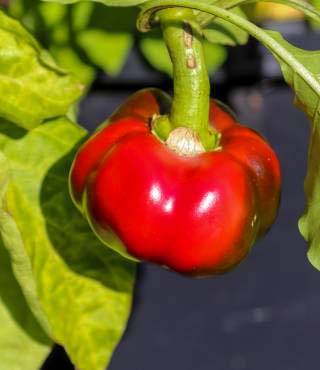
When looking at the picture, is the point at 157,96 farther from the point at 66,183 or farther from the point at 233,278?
the point at 233,278

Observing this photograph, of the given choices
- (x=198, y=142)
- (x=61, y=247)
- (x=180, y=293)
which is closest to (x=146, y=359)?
(x=180, y=293)

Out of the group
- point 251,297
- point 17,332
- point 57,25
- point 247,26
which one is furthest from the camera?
point 251,297

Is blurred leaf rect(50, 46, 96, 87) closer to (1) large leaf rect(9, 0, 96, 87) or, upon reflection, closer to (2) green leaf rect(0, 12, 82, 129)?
(1) large leaf rect(9, 0, 96, 87)

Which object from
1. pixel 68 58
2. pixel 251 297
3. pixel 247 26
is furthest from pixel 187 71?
pixel 251 297

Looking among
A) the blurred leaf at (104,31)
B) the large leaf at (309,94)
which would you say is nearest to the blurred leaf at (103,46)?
the blurred leaf at (104,31)

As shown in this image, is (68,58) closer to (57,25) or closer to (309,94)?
(57,25)

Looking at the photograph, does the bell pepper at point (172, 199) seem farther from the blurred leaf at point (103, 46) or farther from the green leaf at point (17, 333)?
the blurred leaf at point (103, 46)
